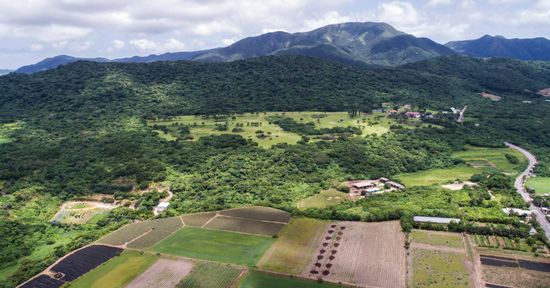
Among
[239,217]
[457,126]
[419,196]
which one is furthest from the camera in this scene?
[457,126]

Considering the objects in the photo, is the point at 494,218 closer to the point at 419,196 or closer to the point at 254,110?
the point at 419,196

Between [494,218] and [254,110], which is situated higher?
[254,110]

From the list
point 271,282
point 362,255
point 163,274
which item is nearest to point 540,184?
point 362,255

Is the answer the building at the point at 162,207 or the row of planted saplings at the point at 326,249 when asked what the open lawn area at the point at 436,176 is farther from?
the building at the point at 162,207

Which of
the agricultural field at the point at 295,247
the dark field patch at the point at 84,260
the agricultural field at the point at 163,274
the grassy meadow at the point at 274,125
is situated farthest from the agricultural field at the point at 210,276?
the grassy meadow at the point at 274,125

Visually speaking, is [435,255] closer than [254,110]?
Yes

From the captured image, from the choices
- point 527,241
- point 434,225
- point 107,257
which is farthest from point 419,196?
point 107,257
